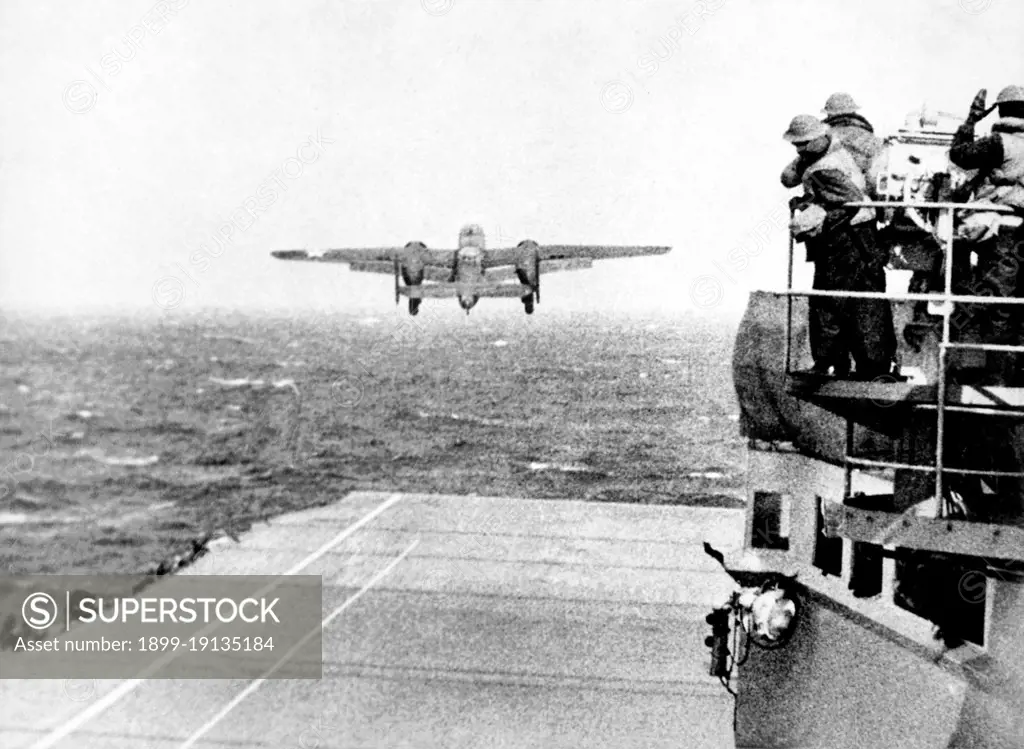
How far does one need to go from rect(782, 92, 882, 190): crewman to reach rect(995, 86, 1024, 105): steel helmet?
870 mm

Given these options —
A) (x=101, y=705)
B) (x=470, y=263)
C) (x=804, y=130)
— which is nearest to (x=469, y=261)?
(x=470, y=263)

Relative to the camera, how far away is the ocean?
56719 millimetres

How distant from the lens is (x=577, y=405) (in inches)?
3319

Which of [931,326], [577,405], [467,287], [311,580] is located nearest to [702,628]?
[311,580]

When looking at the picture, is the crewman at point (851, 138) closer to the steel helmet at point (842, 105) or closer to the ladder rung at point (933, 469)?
the steel helmet at point (842, 105)

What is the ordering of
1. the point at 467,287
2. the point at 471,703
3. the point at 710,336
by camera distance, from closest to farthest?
1. the point at 471,703
2. the point at 467,287
3. the point at 710,336

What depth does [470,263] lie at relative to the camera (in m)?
44.3

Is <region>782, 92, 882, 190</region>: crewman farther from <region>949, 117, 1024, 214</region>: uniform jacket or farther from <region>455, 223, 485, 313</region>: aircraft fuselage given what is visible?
<region>455, 223, 485, 313</region>: aircraft fuselage

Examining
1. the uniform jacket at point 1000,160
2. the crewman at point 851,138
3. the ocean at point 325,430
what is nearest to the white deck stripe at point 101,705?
the ocean at point 325,430

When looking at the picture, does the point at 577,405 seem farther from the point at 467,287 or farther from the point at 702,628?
the point at 702,628

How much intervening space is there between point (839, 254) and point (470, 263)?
3661 centimetres

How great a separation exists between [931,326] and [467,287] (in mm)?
35250

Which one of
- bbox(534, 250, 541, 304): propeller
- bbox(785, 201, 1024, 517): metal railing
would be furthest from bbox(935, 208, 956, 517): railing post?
bbox(534, 250, 541, 304): propeller

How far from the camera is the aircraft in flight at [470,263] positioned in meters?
41.2
